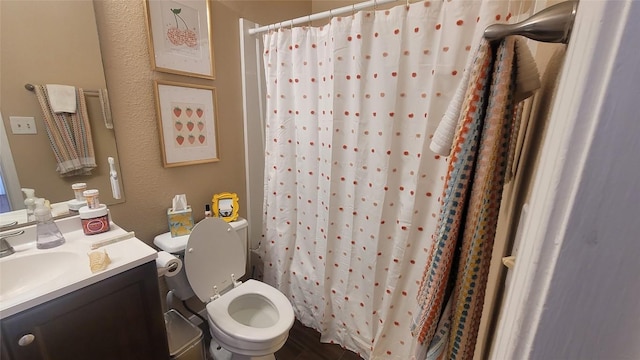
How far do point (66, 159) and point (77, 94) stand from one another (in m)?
0.27

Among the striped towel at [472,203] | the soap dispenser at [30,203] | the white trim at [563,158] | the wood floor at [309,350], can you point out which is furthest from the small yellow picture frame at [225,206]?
the white trim at [563,158]

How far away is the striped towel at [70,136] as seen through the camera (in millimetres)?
1041

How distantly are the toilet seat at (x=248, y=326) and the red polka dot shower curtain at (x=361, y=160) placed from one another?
0.30 meters

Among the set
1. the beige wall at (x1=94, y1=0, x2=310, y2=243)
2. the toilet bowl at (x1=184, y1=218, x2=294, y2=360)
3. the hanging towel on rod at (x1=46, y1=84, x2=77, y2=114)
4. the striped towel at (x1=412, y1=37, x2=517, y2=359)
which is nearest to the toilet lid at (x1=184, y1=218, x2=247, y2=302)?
the toilet bowl at (x1=184, y1=218, x2=294, y2=360)

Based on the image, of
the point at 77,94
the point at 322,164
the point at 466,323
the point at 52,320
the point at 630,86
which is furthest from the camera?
the point at 322,164

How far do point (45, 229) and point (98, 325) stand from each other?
1.45 feet

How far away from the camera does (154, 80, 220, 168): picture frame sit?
1369mm

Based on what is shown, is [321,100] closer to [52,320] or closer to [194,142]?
[194,142]

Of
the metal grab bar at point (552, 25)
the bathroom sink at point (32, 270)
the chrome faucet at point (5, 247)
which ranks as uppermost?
the metal grab bar at point (552, 25)

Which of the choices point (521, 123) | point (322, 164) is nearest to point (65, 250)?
point (322, 164)

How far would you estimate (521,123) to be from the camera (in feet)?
2.05

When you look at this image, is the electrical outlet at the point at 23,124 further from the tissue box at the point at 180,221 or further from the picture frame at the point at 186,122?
the tissue box at the point at 180,221

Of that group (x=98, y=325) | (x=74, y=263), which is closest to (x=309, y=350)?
(x=98, y=325)

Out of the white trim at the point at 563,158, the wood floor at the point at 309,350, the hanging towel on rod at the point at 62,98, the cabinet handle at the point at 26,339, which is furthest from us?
the wood floor at the point at 309,350
